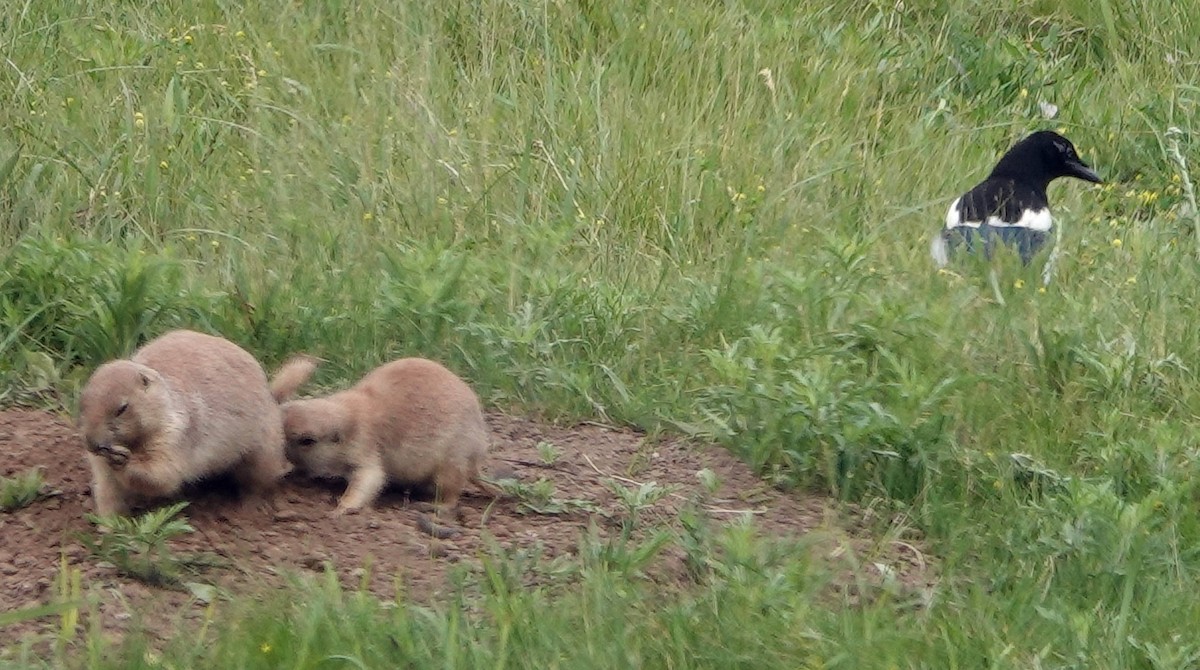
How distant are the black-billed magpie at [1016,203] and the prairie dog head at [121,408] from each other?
3.50 metres

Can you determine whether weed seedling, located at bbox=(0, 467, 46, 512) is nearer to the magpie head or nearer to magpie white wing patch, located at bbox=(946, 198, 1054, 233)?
magpie white wing patch, located at bbox=(946, 198, 1054, 233)

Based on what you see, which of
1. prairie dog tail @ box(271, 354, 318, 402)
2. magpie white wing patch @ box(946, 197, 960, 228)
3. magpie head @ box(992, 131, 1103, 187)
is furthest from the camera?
magpie head @ box(992, 131, 1103, 187)

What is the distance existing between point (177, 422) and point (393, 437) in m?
0.55

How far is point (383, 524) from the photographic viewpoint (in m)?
3.85

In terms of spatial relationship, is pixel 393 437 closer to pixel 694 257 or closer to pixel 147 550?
pixel 147 550

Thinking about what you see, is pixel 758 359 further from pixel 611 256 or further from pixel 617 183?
pixel 617 183

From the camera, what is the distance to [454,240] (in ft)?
19.8

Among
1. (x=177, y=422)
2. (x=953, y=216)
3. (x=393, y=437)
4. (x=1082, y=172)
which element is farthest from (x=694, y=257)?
(x=177, y=422)

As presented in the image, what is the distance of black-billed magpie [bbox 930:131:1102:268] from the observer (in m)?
6.59

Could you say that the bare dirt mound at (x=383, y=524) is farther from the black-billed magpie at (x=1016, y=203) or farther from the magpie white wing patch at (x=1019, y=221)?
the magpie white wing patch at (x=1019, y=221)

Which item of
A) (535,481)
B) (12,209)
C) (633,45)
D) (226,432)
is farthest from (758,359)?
(633,45)

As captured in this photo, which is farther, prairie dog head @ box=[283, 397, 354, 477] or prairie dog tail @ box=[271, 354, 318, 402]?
prairie dog tail @ box=[271, 354, 318, 402]

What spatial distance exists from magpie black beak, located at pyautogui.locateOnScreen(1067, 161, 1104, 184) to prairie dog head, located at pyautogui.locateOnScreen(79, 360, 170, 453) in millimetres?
5192

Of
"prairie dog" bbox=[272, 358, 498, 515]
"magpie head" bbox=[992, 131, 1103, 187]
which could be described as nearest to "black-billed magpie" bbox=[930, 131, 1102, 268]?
"magpie head" bbox=[992, 131, 1103, 187]
